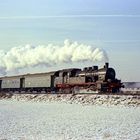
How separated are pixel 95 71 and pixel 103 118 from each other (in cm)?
2665

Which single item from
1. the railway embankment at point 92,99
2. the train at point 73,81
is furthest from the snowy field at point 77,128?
the train at point 73,81

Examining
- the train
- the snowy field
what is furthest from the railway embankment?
the snowy field

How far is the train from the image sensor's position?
160ft

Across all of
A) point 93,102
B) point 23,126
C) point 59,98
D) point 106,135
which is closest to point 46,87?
point 59,98

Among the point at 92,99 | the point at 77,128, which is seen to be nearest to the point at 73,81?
the point at 92,99

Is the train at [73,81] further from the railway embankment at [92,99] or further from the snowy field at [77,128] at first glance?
the snowy field at [77,128]

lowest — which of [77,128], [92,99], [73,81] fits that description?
[77,128]

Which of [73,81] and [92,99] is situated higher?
[73,81]

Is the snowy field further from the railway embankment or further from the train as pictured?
the train

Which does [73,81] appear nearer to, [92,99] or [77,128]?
[92,99]

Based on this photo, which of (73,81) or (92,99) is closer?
(92,99)

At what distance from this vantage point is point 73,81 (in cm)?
5362

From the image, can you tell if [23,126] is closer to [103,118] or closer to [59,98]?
[103,118]

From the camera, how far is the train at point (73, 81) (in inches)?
1918
